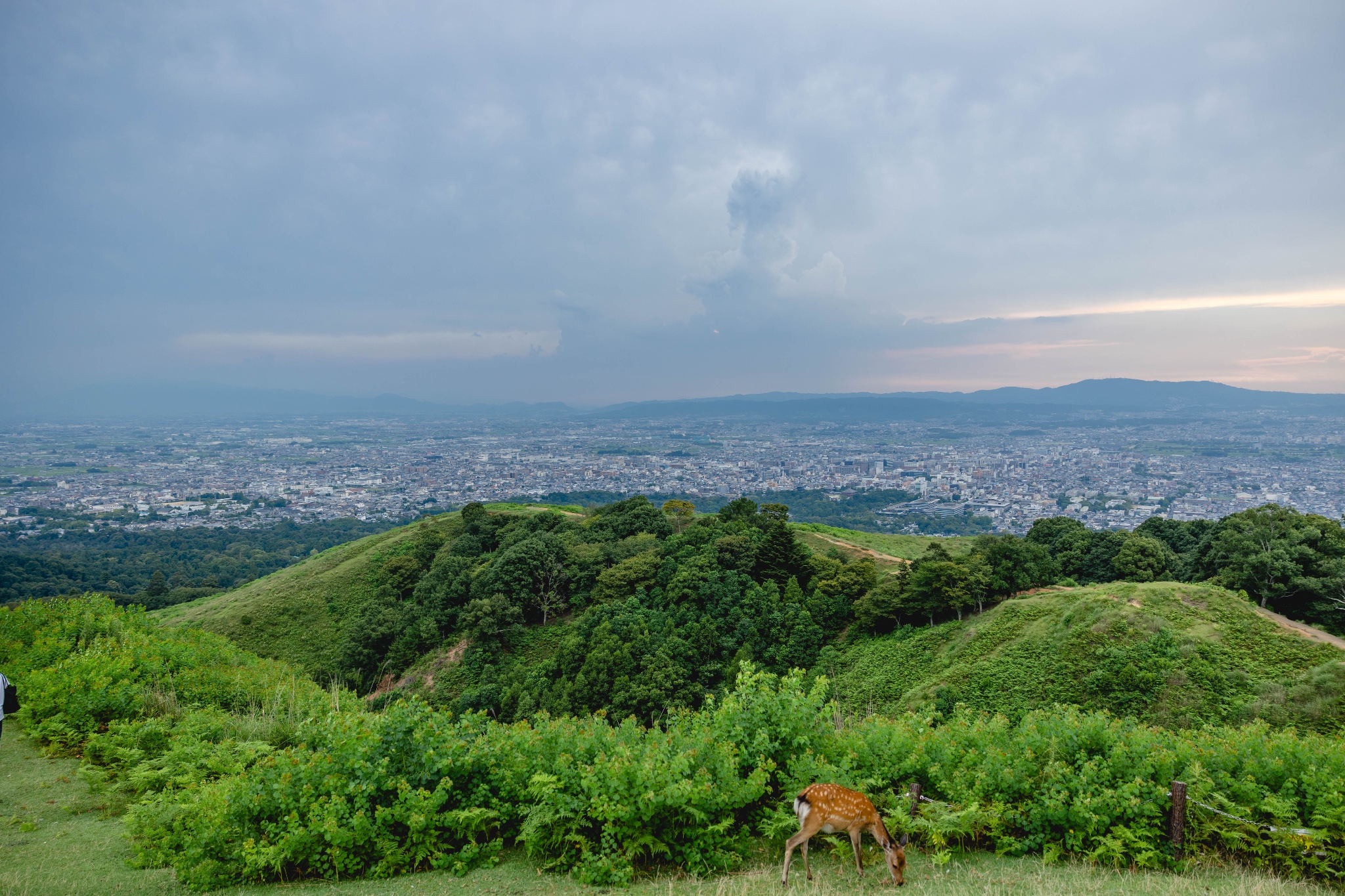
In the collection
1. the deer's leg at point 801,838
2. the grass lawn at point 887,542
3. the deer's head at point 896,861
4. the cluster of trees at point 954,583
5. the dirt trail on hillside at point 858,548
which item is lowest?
the grass lawn at point 887,542

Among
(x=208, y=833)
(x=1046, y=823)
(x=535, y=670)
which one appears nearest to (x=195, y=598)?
(x=535, y=670)

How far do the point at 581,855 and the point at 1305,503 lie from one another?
3021 inches

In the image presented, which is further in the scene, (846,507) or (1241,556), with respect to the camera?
(846,507)

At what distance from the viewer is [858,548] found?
32281 mm

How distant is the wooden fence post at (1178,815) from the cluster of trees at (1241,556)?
56.8ft

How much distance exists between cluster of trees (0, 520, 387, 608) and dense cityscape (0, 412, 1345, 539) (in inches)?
199

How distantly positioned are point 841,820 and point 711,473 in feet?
345

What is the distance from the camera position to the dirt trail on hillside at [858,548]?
30267mm

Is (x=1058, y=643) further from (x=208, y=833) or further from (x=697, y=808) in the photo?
(x=208, y=833)

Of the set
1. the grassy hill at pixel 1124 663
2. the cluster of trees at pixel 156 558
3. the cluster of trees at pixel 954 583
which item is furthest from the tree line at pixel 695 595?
the cluster of trees at pixel 156 558

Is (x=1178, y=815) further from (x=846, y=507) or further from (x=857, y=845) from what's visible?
(x=846, y=507)

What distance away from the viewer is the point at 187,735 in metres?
9.79

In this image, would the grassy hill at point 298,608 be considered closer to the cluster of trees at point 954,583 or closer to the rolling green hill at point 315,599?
the rolling green hill at point 315,599

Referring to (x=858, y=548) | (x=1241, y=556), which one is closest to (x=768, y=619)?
(x=858, y=548)
